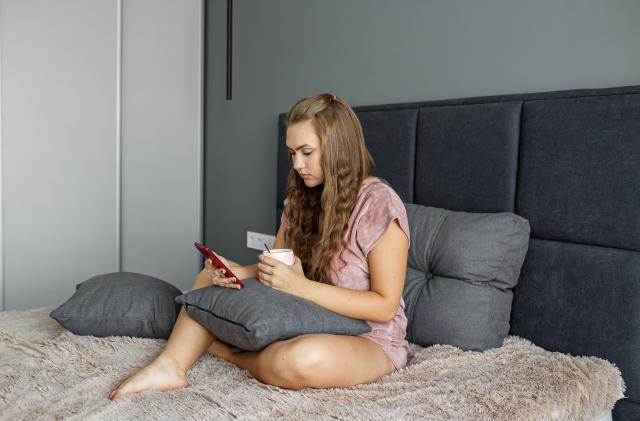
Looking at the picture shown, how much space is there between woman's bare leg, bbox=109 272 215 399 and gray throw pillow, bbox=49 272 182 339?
174 millimetres

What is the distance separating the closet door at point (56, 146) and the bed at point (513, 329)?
105 centimetres

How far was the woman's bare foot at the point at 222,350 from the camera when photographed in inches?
62.4

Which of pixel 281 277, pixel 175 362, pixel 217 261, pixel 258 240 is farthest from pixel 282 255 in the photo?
pixel 258 240

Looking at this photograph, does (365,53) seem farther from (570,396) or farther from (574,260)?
(570,396)

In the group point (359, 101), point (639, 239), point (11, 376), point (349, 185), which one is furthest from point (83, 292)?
point (639, 239)

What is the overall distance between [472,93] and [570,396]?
3.66ft

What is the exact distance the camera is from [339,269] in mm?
1640

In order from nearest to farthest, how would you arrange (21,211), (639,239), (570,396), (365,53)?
1. (570,396)
2. (639,239)
3. (365,53)
4. (21,211)

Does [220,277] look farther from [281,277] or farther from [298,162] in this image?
[298,162]

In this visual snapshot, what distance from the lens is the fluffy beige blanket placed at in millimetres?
1233

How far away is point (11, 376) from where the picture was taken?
1410mm

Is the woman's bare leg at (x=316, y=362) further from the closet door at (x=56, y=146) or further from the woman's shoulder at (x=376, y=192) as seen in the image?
the closet door at (x=56, y=146)

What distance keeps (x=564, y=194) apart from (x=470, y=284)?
0.38 m

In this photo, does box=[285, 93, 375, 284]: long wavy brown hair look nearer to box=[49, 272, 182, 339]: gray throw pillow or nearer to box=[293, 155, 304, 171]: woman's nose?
box=[293, 155, 304, 171]: woman's nose
